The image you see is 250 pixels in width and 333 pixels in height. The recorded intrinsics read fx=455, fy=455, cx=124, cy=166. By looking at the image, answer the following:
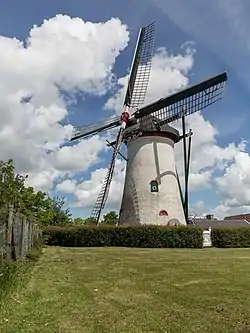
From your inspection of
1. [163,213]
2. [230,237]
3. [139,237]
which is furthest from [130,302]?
[163,213]

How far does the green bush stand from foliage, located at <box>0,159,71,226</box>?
483 inches

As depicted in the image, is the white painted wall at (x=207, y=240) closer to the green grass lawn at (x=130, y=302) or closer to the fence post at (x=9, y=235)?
the green grass lawn at (x=130, y=302)

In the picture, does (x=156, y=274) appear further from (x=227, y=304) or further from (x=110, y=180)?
(x=110, y=180)

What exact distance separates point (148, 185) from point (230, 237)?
7101 millimetres

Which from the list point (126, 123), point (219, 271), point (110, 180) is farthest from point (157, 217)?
point (219, 271)

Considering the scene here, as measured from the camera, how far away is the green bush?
30.4m

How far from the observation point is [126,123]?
35375 millimetres

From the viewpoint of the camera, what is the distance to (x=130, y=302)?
27.6ft

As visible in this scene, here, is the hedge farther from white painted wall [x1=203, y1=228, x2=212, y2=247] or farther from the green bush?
white painted wall [x1=203, y1=228, x2=212, y2=247]

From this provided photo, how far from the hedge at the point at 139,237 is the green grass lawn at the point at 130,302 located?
49.5ft

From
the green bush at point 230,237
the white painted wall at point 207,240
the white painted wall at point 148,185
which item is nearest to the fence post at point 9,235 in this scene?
the green bush at point 230,237

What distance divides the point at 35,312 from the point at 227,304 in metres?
3.40

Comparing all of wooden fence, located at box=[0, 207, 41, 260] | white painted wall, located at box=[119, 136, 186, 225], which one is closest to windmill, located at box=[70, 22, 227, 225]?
white painted wall, located at box=[119, 136, 186, 225]

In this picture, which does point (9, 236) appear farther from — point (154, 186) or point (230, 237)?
point (154, 186)
